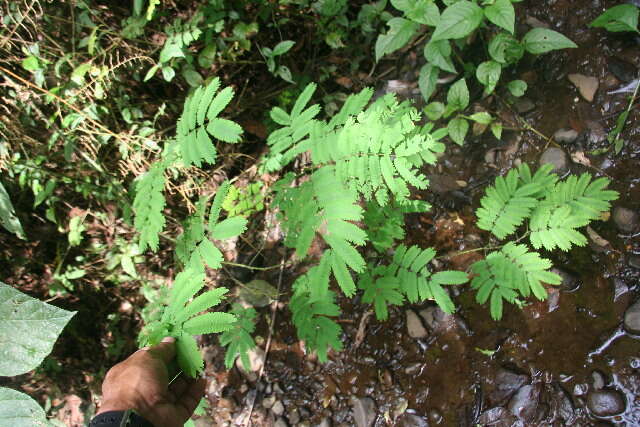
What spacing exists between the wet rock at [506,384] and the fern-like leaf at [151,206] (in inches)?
73.8

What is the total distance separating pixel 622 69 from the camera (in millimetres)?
2539

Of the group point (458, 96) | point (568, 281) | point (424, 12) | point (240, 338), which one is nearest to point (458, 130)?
point (458, 96)

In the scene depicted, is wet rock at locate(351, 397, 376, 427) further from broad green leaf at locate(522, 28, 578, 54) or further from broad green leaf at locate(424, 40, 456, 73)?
broad green leaf at locate(522, 28, 578, 54)

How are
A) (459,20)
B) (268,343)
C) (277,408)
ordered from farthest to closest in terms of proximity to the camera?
1. (268,343)
2. (277,408)
3. (459,20)

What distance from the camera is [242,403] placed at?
2.82 metres

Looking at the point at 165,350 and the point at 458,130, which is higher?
the point at 165,350

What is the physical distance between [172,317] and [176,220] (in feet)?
Answer: 4.44

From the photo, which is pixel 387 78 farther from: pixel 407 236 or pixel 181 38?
pixel 181 38

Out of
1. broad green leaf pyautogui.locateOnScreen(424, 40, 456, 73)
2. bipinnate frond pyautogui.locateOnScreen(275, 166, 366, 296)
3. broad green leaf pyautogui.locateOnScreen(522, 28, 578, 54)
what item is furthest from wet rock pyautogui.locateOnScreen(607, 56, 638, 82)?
bipinnate frond pyautogui.locateOnScreen(275, 166, 366, 296)

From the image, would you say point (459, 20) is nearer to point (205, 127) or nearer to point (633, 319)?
point (205, 127)

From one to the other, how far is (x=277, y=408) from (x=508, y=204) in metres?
1.79

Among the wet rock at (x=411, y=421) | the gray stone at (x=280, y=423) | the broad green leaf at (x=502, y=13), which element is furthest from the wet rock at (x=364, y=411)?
the broad green leaf at (x=502, y=13)

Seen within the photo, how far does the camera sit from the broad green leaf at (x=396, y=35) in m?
2.48

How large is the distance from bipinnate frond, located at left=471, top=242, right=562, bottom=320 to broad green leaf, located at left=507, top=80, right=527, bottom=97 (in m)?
0.95
